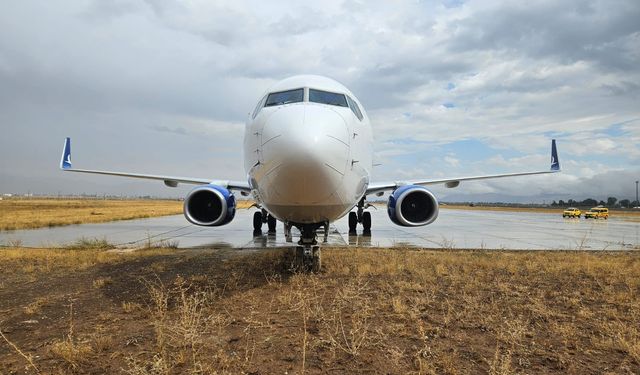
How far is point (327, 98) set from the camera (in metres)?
6.24

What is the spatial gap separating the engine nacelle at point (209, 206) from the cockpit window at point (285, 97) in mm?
2872

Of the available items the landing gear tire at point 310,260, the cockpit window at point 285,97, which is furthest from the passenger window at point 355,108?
the landing gear tire at point 310,260

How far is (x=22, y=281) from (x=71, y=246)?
183 inches

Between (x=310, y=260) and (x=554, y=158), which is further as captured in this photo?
(x=554, y=158)

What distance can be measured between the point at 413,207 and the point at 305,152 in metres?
4.77

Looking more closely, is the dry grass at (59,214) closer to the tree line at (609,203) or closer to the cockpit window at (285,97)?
the cockpit window at (285,97)

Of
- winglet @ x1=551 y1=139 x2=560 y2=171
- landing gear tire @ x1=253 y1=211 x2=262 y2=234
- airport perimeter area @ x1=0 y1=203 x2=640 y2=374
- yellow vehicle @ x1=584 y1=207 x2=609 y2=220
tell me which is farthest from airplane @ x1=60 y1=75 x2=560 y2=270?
yellow vehicle @ x1=584 y1=207 x2=609 y2=220

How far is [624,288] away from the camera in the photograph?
21.1 ft

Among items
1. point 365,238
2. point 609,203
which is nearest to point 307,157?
point 365,238

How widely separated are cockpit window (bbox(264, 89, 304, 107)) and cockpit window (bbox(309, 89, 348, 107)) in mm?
170

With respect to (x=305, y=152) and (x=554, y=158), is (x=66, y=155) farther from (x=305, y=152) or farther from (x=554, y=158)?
Answer: (x=554, y=158)

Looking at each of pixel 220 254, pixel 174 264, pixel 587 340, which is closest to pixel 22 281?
pixel 174 264

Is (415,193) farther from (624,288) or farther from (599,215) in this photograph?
(599,215)

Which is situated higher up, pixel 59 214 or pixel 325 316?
pixel 59 214
